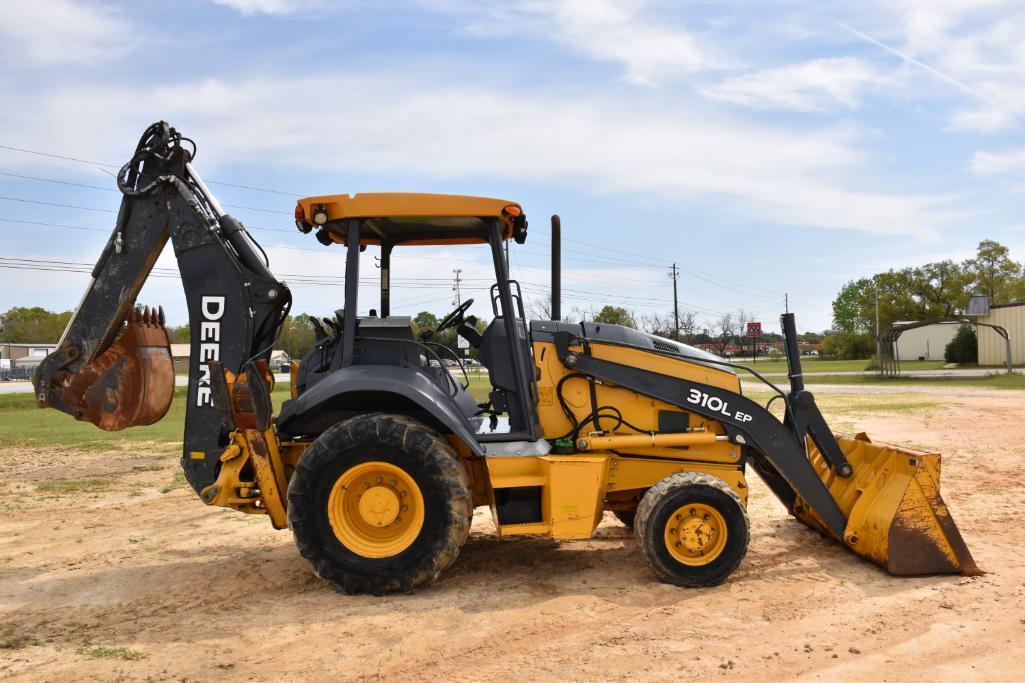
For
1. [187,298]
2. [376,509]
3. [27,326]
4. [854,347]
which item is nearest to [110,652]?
[376,509]

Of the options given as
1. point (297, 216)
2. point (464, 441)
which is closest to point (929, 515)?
point (464, 441)

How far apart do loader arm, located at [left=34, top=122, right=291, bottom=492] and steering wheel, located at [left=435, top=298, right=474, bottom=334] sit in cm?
120

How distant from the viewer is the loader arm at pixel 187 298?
6281mm

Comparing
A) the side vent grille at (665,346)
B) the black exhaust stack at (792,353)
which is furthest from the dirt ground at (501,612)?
the side vent grille at (665,346)

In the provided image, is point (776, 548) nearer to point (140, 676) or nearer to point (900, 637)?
point (900, 637)

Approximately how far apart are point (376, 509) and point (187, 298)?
7.05ft

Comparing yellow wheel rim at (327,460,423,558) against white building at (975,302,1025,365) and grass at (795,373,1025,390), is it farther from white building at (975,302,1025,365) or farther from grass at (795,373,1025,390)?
white building at (975,302,1025,365)

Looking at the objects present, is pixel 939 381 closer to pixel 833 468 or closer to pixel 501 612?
pixel 833 468

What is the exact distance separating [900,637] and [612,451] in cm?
230

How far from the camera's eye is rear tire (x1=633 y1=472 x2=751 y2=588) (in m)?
5.98

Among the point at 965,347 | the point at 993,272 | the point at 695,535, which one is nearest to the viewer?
the point at 695,535

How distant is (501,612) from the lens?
5.45 meters

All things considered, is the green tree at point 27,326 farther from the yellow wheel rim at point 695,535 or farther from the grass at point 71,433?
the yellow wheel rim at point 695,535

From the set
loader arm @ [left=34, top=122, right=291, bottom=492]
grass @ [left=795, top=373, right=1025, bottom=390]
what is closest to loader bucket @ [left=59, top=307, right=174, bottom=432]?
loader arm @ [left=34, top=122, right=291, bottom=492]
